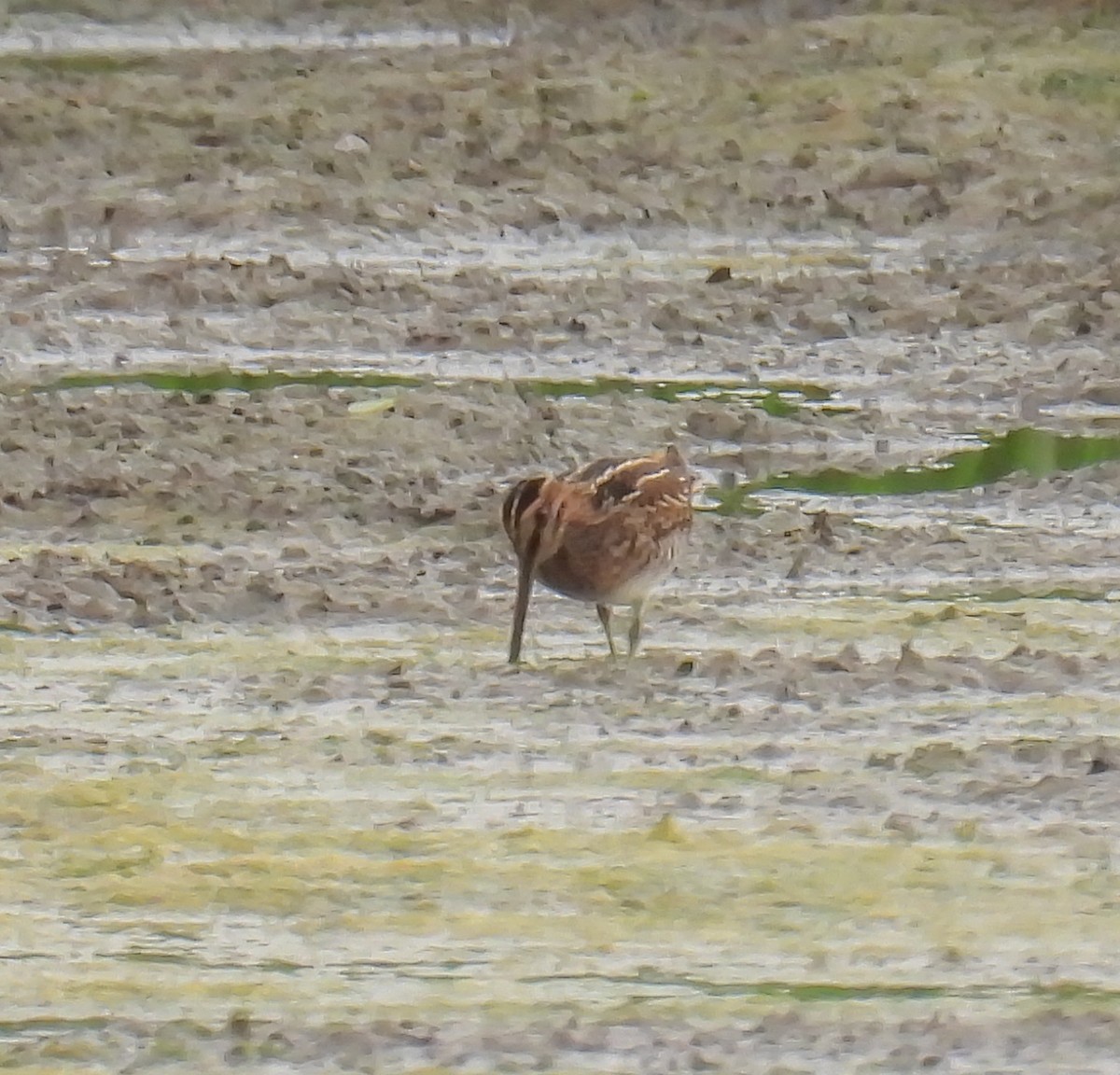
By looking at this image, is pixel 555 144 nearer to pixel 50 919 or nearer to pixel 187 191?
pixel 187 191

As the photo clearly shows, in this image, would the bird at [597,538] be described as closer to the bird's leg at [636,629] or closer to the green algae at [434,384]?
the bird's leg at [636,629]

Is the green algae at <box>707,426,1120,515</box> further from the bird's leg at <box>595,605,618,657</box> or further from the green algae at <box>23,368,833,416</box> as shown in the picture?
the bird's leg at <box>595,605,618,657</box>

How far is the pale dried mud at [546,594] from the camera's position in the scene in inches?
215

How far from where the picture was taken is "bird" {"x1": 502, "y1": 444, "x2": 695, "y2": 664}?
758cm

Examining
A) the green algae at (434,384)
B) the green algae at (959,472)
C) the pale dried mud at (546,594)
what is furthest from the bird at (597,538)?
the green algae at (434,384)

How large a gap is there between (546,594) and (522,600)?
892 mm

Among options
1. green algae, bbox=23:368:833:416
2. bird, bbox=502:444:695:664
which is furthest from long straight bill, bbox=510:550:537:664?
green algae, bbox=23:368:833:416

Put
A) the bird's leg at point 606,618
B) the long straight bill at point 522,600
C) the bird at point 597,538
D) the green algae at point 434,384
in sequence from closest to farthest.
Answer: the long straight bill at point 522,600 < the bird at point 597,538 < the bird's leg at point 606,618 < the green algae at point 434,384

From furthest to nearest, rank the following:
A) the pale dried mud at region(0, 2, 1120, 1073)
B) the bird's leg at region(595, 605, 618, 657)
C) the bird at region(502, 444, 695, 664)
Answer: the bird's leg at region(595, 605, 618, 657) < the bird at region(502, 444, 695, 664) < the pale dried mud at region(0, 2, 1120, 1073)

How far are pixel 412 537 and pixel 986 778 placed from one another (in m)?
2.62

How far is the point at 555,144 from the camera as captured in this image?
1355cm

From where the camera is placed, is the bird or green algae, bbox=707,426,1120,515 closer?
the bird

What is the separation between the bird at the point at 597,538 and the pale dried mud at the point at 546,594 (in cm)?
15

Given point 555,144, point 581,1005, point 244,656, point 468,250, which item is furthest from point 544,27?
point 581,1005
